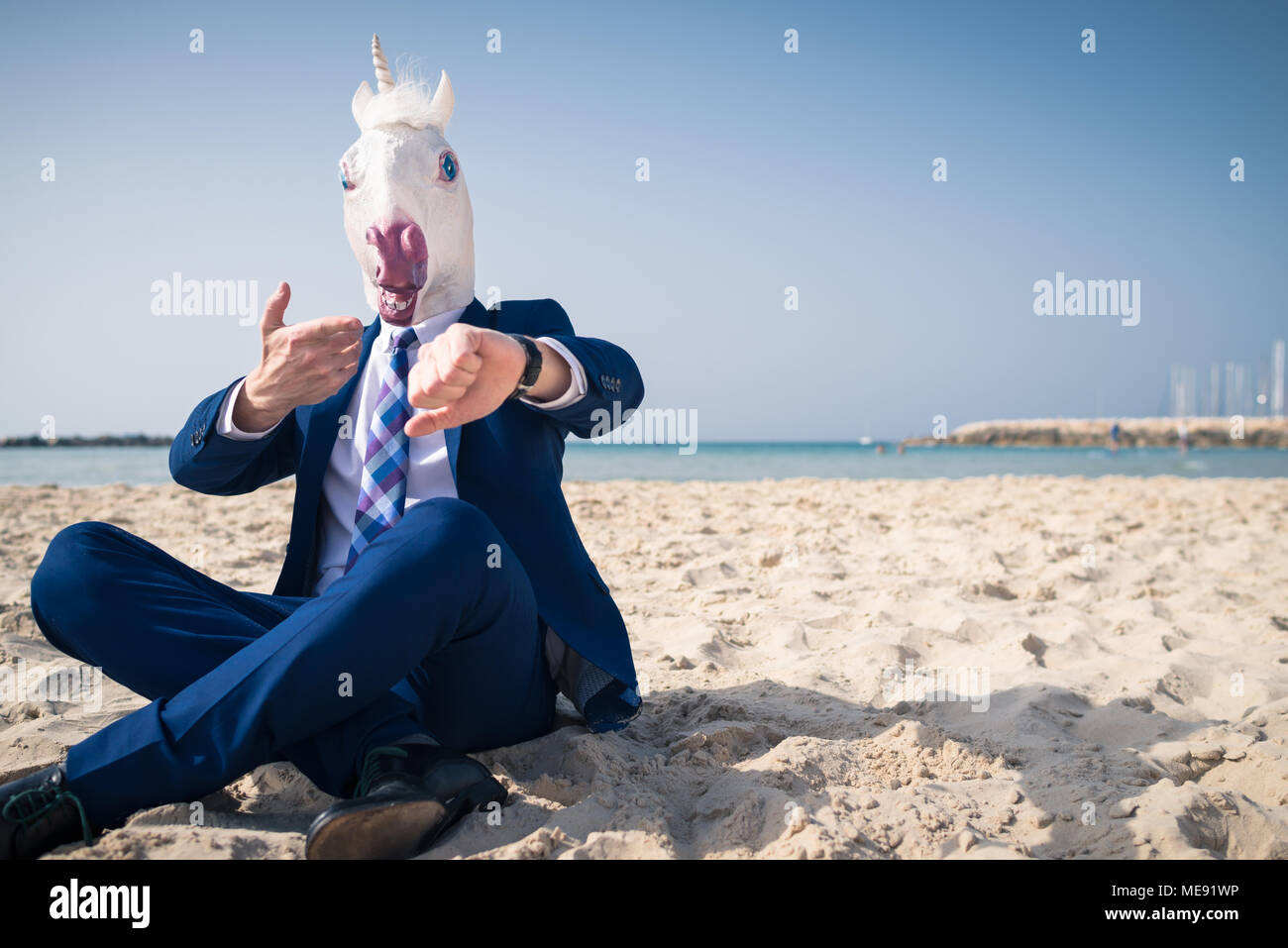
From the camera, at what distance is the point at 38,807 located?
120 centimetres

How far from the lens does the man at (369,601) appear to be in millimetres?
1247

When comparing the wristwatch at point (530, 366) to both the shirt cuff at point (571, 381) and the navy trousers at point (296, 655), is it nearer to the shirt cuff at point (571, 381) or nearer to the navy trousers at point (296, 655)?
the shirt cuff at point (571, 381)

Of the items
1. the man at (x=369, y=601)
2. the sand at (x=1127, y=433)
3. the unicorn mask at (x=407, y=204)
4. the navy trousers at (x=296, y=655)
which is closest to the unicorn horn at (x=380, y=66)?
the unicorn mask at (x=407, y=204)

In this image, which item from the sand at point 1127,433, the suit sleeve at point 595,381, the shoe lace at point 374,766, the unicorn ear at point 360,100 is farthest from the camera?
the sand at point 1127,433

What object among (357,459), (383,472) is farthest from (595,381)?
(357,459)

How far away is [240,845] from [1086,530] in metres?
4.98

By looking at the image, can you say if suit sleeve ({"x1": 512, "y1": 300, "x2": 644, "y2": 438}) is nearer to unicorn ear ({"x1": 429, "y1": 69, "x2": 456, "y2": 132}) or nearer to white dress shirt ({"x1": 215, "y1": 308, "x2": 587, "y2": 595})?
white dress shirt ({"x1": 215, "y1": 308, "x2": 587, "y2": 595})

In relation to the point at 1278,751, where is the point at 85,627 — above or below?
above

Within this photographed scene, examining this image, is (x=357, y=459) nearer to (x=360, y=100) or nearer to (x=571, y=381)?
(x=571, y=381)

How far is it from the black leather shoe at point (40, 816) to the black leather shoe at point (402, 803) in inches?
14.7

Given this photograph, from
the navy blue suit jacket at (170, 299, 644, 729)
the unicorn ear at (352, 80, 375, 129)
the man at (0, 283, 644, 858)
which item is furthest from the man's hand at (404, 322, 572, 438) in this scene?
the unicorn ear at (352, 80, 375, 129)

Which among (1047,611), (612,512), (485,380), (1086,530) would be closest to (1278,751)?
(1047,611)

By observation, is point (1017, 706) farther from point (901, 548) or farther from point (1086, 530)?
point (1086, 530)
